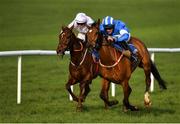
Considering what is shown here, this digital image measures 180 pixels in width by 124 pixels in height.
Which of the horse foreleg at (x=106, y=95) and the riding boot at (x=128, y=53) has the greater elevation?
the riding boot at (x=128, y=53)

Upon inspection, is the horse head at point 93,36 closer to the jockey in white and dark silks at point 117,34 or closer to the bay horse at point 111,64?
the bay horse at point 111,64

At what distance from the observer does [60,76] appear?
17859 millimetres

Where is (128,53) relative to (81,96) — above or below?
above

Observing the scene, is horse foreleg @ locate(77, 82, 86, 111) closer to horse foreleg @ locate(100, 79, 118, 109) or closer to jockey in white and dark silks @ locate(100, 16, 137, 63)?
horse foreleg @ locate(100, 79, 118, 109)

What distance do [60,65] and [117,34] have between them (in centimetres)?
1034

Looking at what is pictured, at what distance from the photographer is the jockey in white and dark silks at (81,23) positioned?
11.1 meters

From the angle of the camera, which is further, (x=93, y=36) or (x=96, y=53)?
(x=96, y=53)

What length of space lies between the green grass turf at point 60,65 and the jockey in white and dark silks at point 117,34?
0.96 m

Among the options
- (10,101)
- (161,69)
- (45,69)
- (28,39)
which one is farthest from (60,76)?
(28,39)

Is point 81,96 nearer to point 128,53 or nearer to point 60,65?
point 128,53

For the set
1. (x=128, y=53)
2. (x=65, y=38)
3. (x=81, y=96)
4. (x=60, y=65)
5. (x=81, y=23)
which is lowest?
(x=81, y=96)

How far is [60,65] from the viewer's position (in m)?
20.9

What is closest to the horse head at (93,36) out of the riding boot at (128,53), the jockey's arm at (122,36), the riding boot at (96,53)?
the riding boot at (96,53)

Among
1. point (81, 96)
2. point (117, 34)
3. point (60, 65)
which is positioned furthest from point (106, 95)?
point (60, 65)
